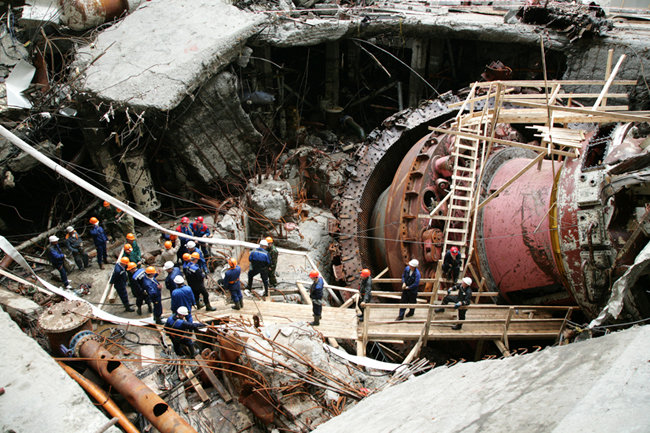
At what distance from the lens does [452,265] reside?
338 inches

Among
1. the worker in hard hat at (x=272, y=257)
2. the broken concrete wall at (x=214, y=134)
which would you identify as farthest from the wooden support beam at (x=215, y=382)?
the broken concrete wall at (x=214, y=134)

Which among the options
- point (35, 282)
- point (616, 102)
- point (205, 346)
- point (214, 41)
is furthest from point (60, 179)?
point (616, 102)

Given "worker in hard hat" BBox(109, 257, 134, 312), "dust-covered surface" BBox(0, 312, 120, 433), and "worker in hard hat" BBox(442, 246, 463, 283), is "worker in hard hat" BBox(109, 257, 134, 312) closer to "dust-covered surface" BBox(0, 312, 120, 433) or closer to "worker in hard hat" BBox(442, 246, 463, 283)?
"dust-covered surface" BBox(0, 312, 120, 433)

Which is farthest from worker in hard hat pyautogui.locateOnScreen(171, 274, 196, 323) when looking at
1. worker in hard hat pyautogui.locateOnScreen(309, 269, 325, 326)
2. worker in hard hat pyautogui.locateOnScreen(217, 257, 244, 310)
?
worker in hard hat pyautogui.locateOnScreen(309, 269, 325, 326)

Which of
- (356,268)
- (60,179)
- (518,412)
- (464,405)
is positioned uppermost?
(518,412)

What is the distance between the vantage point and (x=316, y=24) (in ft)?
37.2

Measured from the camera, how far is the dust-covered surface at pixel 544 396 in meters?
1.95

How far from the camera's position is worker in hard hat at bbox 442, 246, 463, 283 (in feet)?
27.8

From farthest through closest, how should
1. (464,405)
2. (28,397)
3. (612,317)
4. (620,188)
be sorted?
(620,188), (612,317), (28,397), (464,405)

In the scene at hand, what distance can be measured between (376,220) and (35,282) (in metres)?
7.20

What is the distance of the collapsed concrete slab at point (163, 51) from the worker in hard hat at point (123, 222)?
2.59 m

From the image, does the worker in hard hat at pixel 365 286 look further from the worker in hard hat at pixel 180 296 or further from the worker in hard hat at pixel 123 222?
the worker in hard hat at pixel 123 222

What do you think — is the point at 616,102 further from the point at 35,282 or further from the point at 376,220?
the point at 35,282

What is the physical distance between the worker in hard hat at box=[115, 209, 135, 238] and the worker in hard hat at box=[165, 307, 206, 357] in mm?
4328
